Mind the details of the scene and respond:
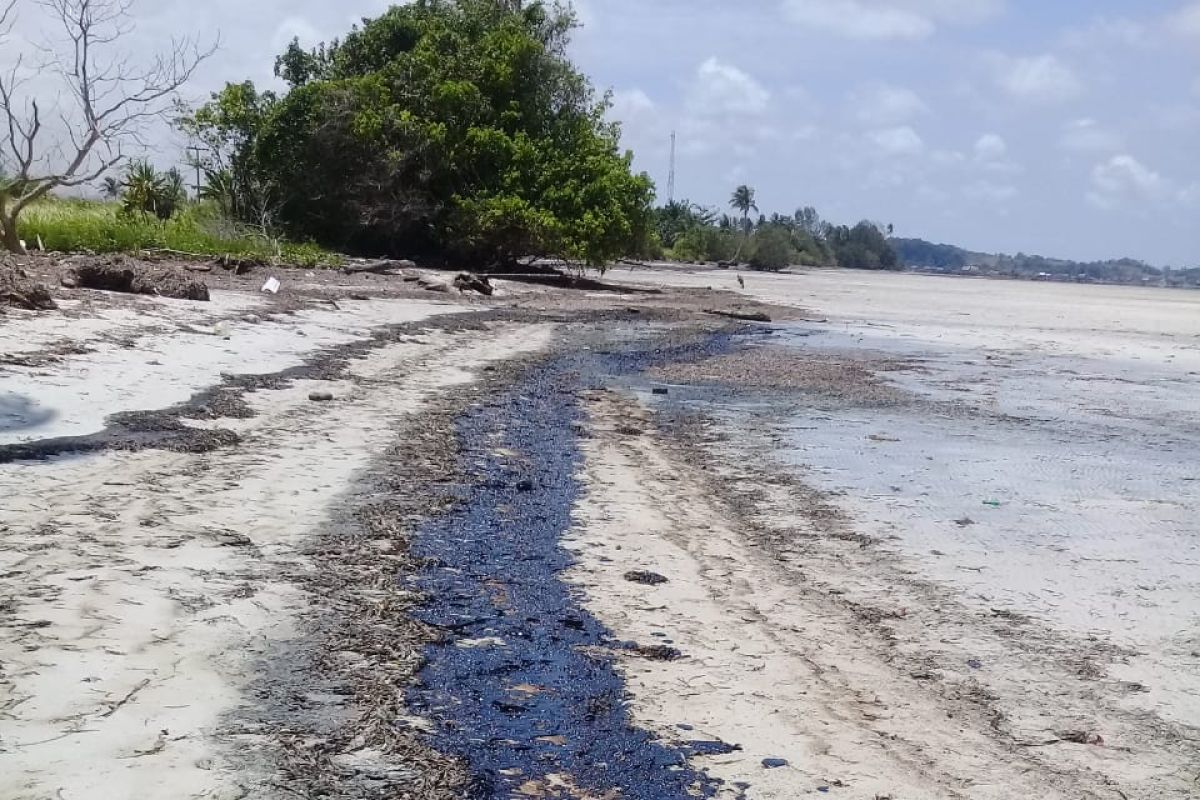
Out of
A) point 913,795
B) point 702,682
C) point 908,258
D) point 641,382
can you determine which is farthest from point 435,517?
point 908,258

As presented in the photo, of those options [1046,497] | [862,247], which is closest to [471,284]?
[1046,497]

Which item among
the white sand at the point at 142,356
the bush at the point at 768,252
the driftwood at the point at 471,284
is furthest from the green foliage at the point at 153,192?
the bush at the point at 768,252

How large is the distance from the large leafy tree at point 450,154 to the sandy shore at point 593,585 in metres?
17.7

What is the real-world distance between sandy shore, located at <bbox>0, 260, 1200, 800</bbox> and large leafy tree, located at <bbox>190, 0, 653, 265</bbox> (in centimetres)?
1770

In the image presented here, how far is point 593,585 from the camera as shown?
5.67 metres

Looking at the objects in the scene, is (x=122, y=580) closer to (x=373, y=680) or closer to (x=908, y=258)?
(x=373, y=680)

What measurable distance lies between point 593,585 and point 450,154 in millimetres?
26207

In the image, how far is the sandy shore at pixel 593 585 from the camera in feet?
12.3

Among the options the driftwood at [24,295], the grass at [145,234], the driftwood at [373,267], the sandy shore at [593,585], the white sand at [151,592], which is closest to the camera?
the white sand at [151,592]

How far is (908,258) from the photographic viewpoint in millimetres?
197875

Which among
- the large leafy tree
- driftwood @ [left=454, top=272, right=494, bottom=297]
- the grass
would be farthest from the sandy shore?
the large leafy tree

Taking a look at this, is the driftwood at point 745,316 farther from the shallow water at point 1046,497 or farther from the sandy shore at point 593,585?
the sandy shore at point 593,585

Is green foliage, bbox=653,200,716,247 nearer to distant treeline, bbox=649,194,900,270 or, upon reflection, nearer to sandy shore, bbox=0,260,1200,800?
distant treeline, bbox=649,194,900,270

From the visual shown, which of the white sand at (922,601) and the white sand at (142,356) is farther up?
the white sand at (142,356)
